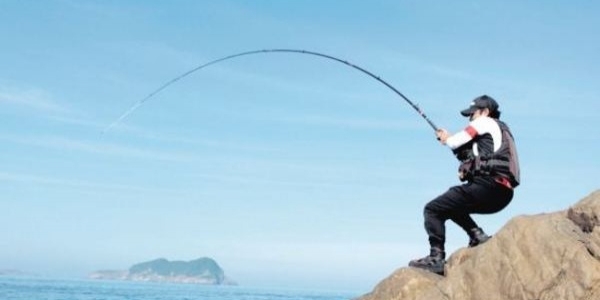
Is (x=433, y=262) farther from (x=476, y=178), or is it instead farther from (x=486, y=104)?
(x=486, y=104)

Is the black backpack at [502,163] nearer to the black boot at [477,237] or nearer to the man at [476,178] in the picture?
the man at [476,178]

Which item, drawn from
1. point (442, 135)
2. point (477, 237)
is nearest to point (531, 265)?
point (477, 237)

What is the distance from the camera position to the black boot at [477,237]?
924 cm

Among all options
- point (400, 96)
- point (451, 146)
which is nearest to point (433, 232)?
point (451, 146)

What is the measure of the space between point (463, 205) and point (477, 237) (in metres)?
0.56

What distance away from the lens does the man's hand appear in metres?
9.31

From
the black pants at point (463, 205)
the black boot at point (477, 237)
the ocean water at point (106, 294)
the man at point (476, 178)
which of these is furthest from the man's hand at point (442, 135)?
the ocean water at point (106, 294)

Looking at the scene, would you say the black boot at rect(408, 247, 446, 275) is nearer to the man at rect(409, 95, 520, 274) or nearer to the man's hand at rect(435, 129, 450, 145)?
the man at rect(409, 95, 520, 274)

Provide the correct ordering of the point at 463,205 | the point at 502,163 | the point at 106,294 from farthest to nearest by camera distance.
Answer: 1. the point at 106,294
2. the point at 463,205
3. the point at 502,163

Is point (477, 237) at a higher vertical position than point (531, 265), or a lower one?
higher

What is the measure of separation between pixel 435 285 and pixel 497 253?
3.17 feet

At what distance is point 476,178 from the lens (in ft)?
29.0

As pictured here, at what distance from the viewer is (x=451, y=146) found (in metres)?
9.09

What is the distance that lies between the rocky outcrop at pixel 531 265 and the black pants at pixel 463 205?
52 centimetres
